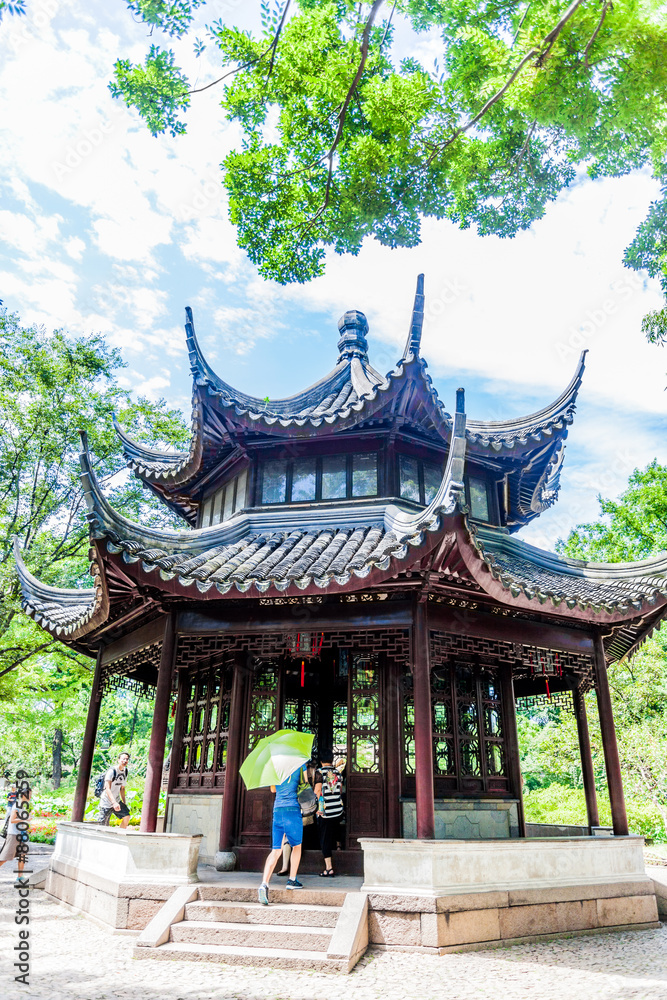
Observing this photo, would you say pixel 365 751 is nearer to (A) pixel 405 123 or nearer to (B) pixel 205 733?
(B) pixel 205 733

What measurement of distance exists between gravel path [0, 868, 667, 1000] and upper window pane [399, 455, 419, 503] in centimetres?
535

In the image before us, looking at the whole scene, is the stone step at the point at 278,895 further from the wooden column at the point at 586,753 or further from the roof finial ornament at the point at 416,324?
the roof finial ornament at the point at 416,324

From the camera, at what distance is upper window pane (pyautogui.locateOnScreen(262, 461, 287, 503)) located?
1005cm

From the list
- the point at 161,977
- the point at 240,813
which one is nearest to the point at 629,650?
the point at 240,813

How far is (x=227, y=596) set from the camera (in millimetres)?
7348

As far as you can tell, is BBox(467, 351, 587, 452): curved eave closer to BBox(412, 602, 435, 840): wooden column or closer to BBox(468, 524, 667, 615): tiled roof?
BBox(468, 524, 667, 615): tiled roof

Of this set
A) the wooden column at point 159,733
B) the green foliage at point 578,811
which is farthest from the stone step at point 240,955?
the green foliage at point 578,811

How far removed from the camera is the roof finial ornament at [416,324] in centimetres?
778

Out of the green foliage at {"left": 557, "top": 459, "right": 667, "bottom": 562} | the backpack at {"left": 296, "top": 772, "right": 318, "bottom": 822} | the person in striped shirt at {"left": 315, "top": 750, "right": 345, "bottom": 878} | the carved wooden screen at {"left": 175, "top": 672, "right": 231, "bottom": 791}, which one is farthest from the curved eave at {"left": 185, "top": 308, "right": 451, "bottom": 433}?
the green foliage at {"left": 557, "top": 459, "right": 667, "bottom": 562}

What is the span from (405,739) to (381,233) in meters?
5.98

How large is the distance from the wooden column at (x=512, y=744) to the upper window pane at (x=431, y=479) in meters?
2.68

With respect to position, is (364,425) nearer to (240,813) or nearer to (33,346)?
(240,813)

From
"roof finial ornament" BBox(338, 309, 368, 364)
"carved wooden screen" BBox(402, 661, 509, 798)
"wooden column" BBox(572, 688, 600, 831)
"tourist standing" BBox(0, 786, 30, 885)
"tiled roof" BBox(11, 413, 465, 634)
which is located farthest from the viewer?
"roof finial ornament" BBox(338, 309, 368, 364)

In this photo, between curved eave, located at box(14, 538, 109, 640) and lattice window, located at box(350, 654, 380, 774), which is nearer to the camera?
curved eave, located at box(14, 538, 109, 640)
